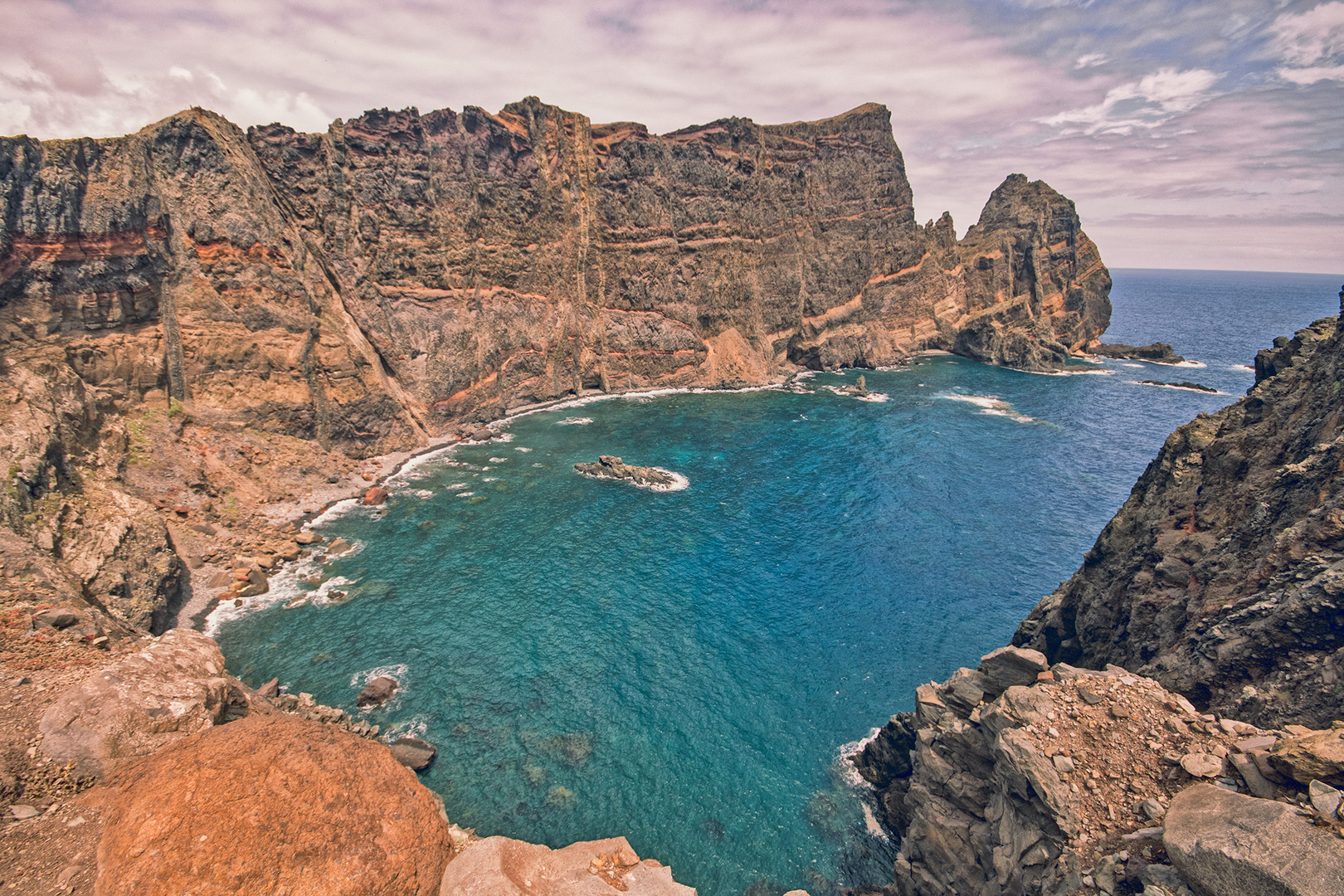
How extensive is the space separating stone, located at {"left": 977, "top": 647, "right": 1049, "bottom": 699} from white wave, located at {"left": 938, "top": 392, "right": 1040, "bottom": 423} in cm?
7743

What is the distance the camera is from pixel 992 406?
96438 millimetres

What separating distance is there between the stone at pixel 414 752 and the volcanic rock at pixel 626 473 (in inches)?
1480

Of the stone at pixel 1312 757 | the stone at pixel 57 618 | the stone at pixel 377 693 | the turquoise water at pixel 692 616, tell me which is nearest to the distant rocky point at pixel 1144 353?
the turquoise water at pixel 692 616

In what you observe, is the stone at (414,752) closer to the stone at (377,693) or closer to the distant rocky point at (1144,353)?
the stone at (377,693)

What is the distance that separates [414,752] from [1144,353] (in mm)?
166118

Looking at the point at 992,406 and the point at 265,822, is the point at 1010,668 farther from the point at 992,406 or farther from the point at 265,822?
the point at 992,406

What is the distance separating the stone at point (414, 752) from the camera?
28859mm

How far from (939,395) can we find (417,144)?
93.6 m

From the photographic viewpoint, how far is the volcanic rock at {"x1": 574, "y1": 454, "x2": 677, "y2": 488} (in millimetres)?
64812

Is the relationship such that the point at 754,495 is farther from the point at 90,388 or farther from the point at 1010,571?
the point at 90,388

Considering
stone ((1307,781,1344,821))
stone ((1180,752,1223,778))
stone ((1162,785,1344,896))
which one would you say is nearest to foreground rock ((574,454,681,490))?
stone ((1180,752,1223,778))

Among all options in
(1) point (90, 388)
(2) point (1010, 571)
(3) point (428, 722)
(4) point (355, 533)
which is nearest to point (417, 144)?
(1) point (90, 388)

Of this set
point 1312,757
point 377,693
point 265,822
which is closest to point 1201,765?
point 1312,757

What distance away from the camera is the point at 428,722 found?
105 ft
